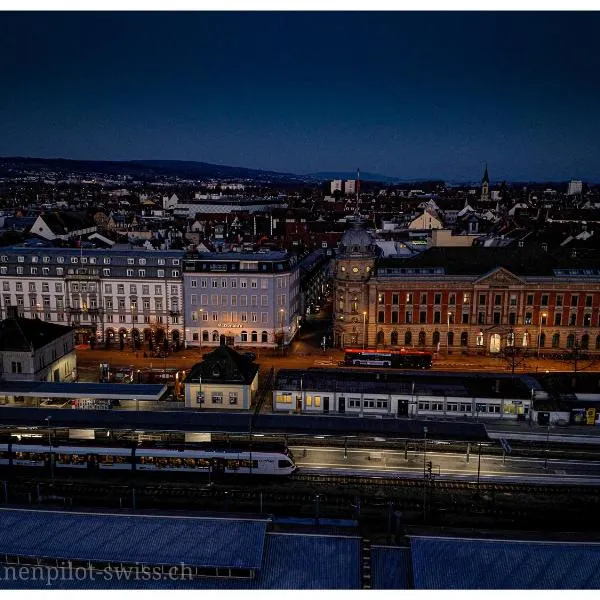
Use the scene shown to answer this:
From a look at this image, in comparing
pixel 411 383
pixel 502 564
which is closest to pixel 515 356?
pixel 411 383

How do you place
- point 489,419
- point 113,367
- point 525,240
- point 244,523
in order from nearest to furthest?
point 244,523 → point 489,419 → point 113,367 → point 525,240

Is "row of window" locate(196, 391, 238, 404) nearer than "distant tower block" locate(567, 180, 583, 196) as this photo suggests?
Yes

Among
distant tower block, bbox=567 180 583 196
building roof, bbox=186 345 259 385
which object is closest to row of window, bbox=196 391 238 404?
building roof, bbox=186 345 259 385

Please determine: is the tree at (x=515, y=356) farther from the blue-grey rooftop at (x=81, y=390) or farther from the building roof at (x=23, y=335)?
the building roof at (x=23, y=335)

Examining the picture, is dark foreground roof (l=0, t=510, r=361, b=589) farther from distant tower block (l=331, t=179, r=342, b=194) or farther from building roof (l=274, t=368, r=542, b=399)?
distant tower block (l=331, t=179, r=342, b=194)

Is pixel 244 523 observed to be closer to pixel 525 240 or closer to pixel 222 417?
pixel 222 417

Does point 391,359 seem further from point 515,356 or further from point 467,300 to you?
point 515,356

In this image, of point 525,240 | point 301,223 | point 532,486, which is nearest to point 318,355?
point 532,486
